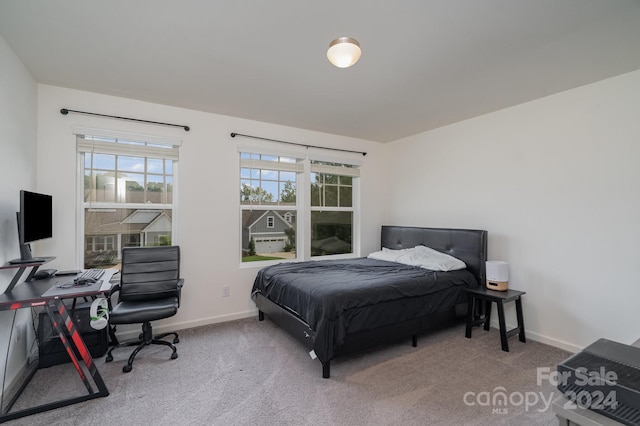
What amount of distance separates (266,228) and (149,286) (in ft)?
5.05

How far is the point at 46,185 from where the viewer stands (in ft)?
9.08

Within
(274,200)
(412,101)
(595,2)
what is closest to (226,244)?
(274,200)

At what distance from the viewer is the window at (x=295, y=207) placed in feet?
12.7

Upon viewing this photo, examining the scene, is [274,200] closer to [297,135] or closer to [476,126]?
[297,135]

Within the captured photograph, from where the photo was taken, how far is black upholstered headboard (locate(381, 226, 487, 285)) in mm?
3367

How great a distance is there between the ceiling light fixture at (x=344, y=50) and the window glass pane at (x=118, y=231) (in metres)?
2.56

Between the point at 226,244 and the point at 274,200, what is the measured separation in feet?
2.84

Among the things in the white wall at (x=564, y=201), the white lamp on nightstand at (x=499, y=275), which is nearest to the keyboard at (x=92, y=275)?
the white lamp on nightstand at (x=499, y=275)

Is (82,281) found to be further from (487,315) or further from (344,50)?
(487,315)

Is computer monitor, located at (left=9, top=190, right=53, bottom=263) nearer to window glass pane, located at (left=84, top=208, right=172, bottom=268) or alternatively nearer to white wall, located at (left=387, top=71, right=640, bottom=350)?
window glass pane, located at (left=84, top=208, right=172, bottom=268)

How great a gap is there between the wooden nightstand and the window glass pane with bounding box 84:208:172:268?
3.40 m

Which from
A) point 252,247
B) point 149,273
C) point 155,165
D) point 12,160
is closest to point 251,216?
point 252,247

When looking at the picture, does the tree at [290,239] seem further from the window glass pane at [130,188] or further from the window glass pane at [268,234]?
the window glass pane at [130,188]

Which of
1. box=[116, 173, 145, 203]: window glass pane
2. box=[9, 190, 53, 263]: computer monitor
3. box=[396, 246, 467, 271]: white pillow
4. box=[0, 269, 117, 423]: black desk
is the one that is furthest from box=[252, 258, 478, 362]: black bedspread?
box=[9, 190, 53, 263]: computer monitor
